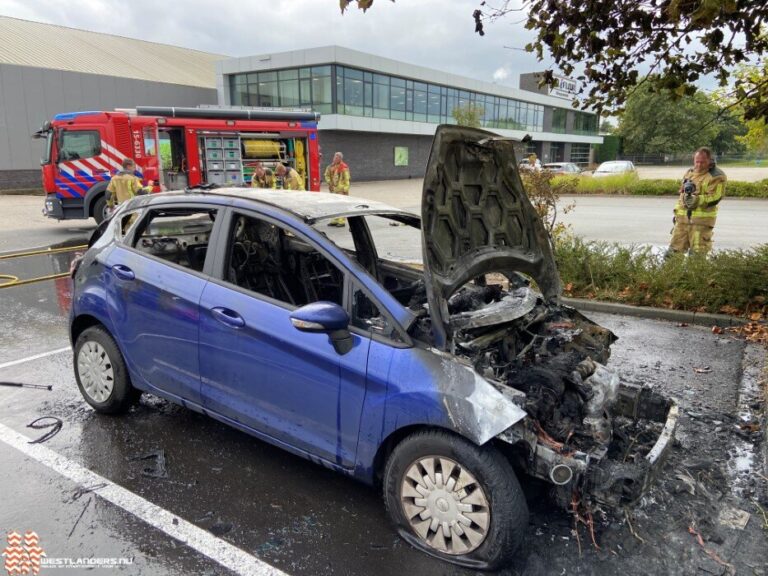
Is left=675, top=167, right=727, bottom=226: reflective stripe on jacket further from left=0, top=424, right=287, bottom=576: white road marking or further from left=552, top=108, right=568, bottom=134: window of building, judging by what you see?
left=552, top=108, right=568, bottom=134: window of building

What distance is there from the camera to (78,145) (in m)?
14.1


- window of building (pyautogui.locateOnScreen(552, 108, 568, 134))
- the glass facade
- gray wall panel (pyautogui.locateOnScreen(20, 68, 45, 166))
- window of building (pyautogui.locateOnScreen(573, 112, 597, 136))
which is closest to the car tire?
gray wall panel (pyautogui.locateOnScreen(20, 68, 45, 166))

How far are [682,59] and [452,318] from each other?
3.66m

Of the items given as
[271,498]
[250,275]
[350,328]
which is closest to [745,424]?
[350,328]

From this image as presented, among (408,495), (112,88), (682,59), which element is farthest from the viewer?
(112,88)

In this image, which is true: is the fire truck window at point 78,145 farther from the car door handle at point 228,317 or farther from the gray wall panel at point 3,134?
the gray wall panel at point 3,134

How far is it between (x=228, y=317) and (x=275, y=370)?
17.5 inches

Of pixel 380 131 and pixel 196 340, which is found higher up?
pixel 380 131

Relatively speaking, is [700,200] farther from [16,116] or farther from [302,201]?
[16,116]

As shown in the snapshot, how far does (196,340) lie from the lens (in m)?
3.41

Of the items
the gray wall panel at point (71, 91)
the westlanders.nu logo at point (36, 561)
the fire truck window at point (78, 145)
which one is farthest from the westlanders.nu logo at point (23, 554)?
the gray wall panel at point (71, 91)

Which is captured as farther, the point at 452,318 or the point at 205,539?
the point at 452,318

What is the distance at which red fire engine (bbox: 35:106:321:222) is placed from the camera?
1408 cm

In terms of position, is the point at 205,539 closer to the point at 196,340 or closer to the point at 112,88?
the point at 196,340
